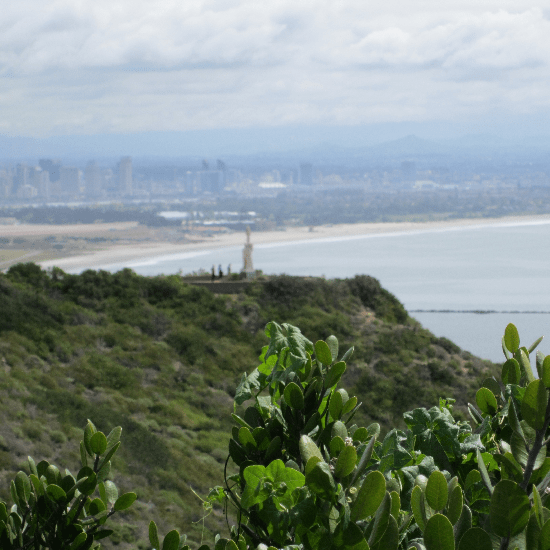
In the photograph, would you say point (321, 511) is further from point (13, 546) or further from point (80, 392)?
point (80, 392)

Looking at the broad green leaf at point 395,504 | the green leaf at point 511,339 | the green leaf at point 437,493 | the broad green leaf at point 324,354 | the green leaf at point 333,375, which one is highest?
Result: the green leaf at point 511,339

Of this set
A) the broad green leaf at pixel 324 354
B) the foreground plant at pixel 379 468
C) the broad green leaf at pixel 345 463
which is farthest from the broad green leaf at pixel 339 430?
the broad green leaf at pixel 345 463

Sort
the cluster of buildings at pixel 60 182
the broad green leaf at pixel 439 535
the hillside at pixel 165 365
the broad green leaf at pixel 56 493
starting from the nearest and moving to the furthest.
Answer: the broad green leaf at pixel 439 535 < the broad green leaf at pixel 56 493 < the hillside at pixel 165 365 < the cluster of buildings at pixel 60 182

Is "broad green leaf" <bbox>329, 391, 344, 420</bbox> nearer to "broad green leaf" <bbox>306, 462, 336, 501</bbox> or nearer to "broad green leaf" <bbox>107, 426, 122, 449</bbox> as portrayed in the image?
"broad green leaf" <bbox>306, 462, 336, 501</bbox>

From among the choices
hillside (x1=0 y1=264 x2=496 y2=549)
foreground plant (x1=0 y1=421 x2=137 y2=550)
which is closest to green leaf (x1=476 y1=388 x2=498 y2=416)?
foreground plant (x1=0 y1=421 x2=137 y2=550)

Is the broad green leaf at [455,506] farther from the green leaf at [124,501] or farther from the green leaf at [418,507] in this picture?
the green leaf at [124,501]

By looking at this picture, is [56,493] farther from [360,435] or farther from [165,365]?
[165,365]
